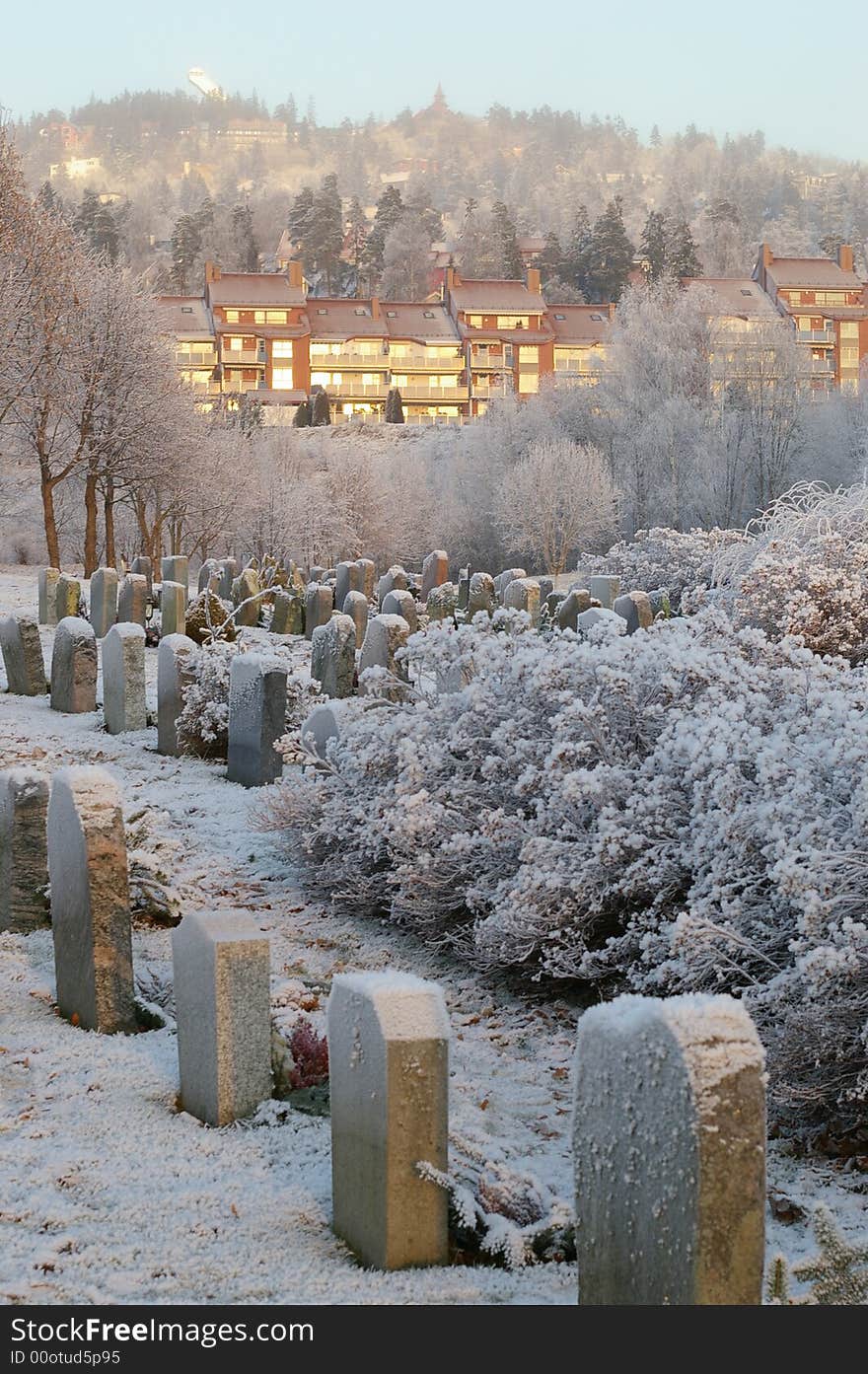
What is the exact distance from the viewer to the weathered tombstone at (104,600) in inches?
685

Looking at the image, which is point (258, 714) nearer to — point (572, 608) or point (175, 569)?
point (572, 608)

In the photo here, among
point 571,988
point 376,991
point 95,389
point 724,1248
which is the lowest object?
point 571,988

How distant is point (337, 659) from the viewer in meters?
12.1

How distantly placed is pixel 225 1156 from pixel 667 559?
58.6 ft

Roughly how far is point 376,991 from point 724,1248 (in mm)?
1089

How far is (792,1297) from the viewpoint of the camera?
Answer: 307 centimetres

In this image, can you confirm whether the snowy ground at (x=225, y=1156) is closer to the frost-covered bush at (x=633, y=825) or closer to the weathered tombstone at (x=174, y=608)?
the frost-covered bush at (x=633, y=825)

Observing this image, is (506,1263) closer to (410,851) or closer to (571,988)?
(571,988)

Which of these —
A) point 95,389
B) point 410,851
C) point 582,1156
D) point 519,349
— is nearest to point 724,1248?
point 582,1156

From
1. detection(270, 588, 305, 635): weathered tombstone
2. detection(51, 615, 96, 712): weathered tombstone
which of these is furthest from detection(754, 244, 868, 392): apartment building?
detection(51, 615, 96, 712): weathered tombstone

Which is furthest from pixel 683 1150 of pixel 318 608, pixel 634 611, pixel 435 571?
pixel 435 571

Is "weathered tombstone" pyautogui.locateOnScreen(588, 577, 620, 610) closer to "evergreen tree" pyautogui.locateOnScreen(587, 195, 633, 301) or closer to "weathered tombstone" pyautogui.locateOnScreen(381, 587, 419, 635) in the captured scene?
"weathered tombstone" pyautogui.locateOnScreen(381, 587, 419, 635)

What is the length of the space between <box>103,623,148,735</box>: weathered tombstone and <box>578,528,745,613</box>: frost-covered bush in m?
9.23

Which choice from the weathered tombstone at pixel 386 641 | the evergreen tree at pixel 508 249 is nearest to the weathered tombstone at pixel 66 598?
the weathered tombstone at pixel 386 641
